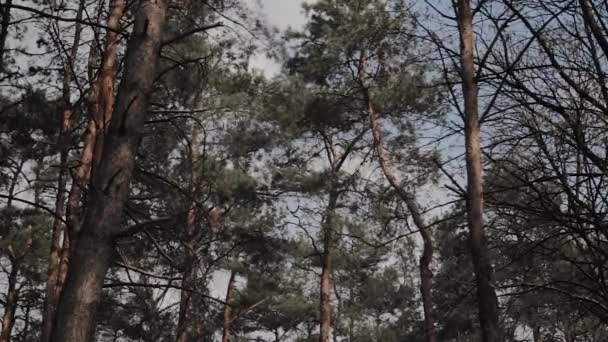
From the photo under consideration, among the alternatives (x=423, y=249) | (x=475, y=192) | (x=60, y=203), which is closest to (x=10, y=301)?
(x=60, y=203)

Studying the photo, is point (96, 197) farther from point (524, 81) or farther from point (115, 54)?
point (115, 54)

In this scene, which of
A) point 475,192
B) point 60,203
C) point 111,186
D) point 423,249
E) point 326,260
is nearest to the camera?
point 111,186

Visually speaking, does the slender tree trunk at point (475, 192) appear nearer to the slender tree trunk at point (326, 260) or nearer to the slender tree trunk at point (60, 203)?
the slender tree trunk at point (60, 203)

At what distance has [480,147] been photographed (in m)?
5.21

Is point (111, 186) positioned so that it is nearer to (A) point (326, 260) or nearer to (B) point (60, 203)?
(B) point (60, 203)

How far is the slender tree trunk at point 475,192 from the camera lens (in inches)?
176

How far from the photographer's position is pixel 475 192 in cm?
498

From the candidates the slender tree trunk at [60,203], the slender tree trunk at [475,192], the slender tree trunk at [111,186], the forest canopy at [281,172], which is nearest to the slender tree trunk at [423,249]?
the forest canopy at [281,172]

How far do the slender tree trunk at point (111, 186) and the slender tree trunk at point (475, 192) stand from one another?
3.10 metres

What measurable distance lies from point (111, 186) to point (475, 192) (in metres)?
3.40

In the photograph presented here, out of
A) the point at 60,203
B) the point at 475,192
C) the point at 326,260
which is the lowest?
the point at 475,192

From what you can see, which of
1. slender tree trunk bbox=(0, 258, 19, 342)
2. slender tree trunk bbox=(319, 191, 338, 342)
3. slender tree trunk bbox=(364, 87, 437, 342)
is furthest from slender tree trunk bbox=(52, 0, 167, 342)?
slender tree trunk bbox=(0, 258, 19, 342)

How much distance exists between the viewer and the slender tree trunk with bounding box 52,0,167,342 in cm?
240

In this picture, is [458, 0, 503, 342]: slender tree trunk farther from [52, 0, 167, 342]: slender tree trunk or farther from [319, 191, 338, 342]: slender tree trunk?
[319, 191, 338, 342]: slender tree trunk
